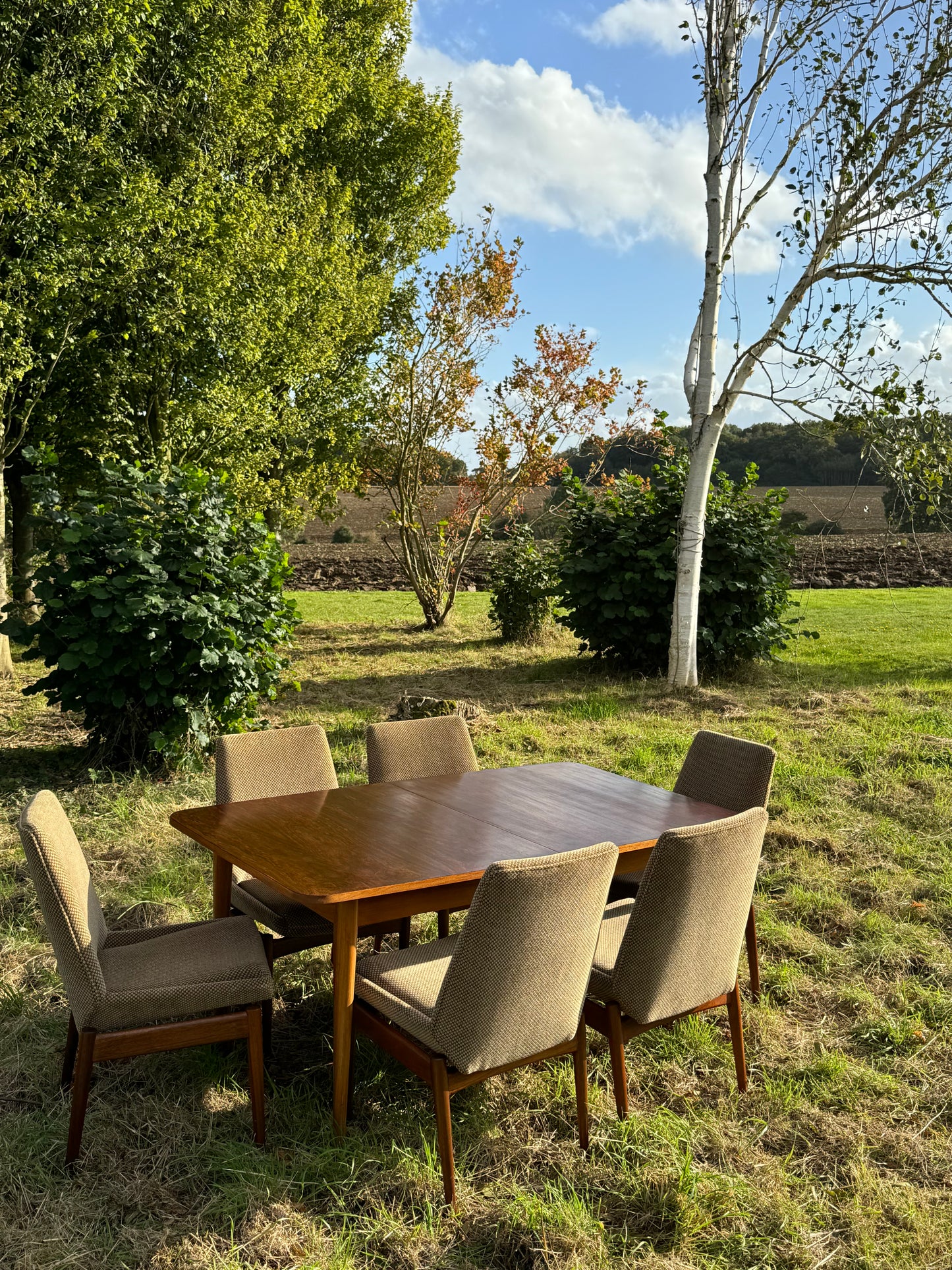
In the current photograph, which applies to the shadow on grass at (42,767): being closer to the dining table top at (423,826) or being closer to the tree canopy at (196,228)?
Answer: the dining table top at (423,826)

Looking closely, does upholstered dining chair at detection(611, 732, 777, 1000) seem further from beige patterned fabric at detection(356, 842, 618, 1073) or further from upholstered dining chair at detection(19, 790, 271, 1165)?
upholstered dining chair at detection(19, 790, 271, 1165)

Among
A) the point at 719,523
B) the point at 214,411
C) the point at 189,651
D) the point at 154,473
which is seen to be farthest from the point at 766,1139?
the point at 214,411

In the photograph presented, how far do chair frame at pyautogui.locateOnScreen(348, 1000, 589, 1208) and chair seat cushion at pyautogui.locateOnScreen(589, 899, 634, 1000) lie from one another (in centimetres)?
11

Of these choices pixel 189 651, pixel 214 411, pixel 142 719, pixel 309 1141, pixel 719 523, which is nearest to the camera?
pixel 309 1141

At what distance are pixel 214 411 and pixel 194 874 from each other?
7857mm

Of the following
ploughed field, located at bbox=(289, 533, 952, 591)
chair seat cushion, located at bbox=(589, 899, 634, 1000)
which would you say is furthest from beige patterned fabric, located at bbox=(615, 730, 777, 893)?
ploughed field, located at bbox=(289, 533, 952, 591)

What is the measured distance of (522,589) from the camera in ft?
42.3

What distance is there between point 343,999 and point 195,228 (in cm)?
988

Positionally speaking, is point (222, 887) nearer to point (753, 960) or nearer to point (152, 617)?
point (753, 960)

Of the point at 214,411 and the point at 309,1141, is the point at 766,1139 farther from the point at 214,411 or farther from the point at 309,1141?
the point at 214,411

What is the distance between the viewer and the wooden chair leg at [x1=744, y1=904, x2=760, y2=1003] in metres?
3.73

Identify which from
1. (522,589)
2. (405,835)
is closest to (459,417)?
(522,589)

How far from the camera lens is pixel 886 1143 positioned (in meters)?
2.87

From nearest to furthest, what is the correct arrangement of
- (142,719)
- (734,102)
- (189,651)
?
(189,651)
(142,719)
(734,102)
